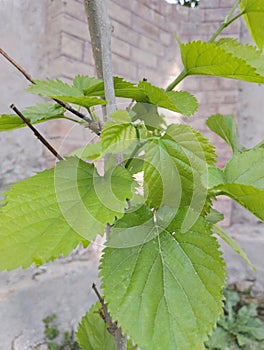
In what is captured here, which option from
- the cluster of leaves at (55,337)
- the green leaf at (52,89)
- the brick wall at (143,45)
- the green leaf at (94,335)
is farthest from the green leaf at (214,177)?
the cluster of leaves at (55,337)

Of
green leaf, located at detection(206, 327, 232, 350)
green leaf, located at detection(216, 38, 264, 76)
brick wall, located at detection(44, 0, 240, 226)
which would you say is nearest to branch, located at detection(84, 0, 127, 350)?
green leaf, located at detection(216, 38, 264, 76)

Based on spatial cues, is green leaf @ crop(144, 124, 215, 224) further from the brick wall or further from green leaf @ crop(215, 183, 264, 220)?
the brick wall

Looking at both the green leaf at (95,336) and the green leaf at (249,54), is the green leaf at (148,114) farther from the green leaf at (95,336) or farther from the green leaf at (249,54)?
the green leaf at (95,336)

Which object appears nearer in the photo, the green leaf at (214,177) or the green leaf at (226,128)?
the green leaf at (214,177)

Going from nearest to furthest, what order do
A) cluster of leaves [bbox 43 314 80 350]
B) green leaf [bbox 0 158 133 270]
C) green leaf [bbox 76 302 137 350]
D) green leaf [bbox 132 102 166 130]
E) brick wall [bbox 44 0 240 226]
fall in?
green leaf [bbox 0 158 133 270], green leaf [bbox 132 102 166 130], green leaf [bbox 76 302 137 350], cluster of leaves [bbox 43 314 80 350], brick wall [bbox 44 0 240 226]

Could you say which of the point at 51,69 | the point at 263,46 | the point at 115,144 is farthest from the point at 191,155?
the point at 51,69

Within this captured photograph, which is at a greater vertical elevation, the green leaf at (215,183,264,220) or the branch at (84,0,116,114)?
the branch at (84,0,116,114)
